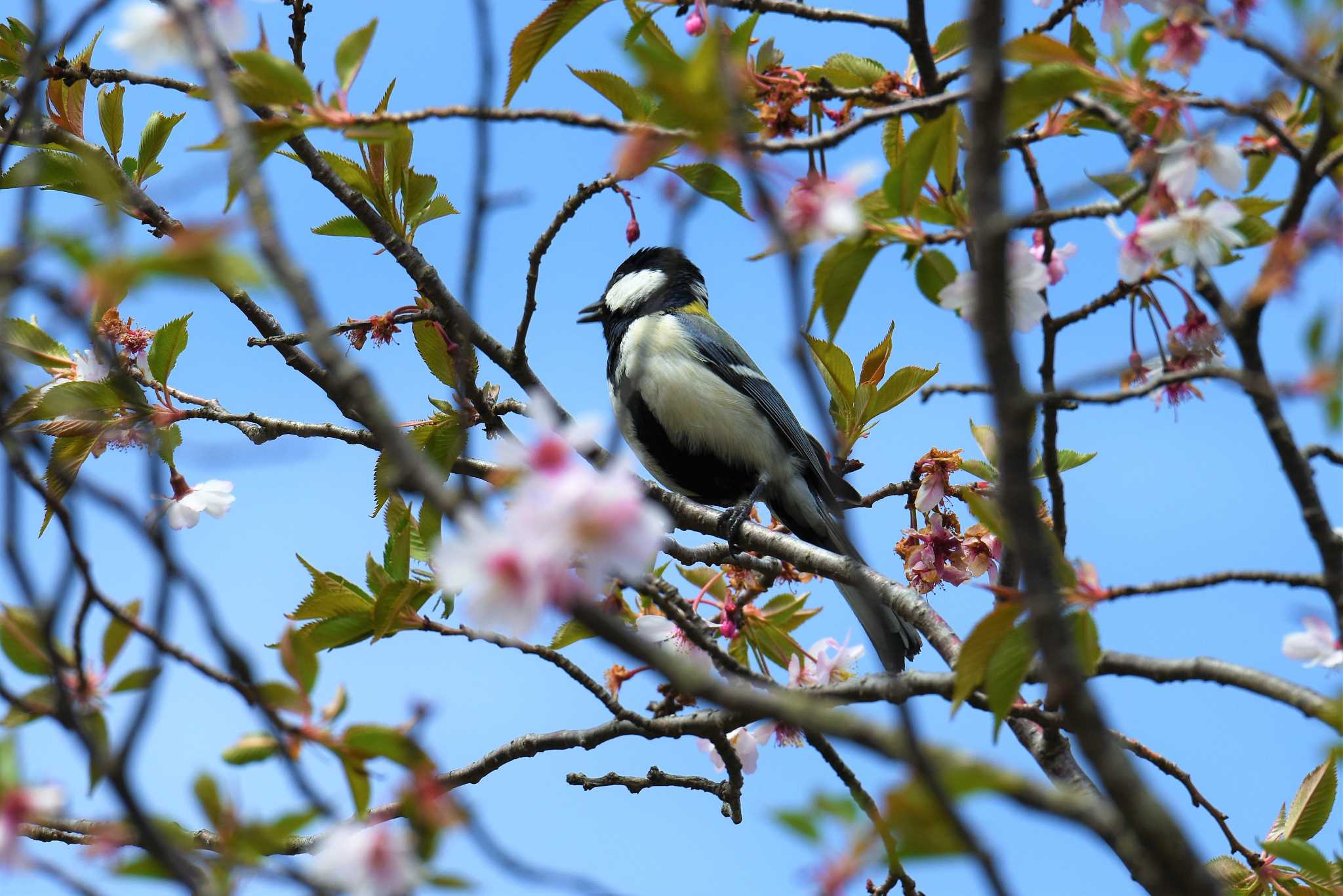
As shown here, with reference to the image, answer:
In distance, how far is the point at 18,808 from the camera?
1415 millimetres

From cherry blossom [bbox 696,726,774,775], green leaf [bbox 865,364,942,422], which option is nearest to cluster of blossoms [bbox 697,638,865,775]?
cherry blossom [bbox 696,726,774,775]

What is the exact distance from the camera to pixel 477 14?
159 cm

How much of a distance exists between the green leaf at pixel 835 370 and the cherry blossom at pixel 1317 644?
1.65 meters

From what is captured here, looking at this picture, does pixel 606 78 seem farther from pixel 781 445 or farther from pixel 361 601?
pixel 781 445

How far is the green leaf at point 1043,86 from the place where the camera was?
183 centimetres

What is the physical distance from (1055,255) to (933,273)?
2.03 ft

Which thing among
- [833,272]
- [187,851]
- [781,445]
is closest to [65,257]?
[187,851]

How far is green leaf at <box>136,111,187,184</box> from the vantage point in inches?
139

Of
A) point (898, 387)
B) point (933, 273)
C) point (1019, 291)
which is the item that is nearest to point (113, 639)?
point (933, 273)

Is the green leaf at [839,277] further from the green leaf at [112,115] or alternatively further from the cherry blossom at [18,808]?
the green leaf at [112,115]

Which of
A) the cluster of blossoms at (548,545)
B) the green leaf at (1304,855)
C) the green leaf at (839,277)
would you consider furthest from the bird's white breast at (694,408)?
the cluster of blossoms at (548,545)

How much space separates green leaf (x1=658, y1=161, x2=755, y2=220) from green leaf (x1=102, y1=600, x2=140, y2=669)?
1.72m

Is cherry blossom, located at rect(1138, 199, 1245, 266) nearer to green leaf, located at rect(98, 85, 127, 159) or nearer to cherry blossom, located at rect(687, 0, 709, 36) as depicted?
cherry blossom, located at rect(687, 0, 709, 36)

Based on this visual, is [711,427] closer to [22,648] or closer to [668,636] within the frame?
[668,636]
